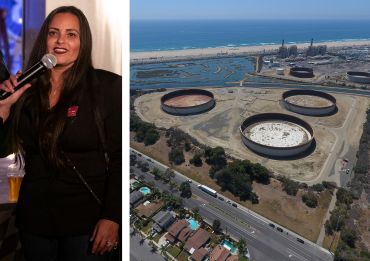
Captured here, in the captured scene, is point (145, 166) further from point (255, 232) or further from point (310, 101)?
point (310, 101)

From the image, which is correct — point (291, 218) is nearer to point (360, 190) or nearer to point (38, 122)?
point (360, 190)

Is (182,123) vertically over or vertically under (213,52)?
under

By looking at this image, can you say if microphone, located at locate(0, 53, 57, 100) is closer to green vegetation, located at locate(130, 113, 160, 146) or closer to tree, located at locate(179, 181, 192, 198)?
green vegetation, located at locate(130, 113, 160, 146)

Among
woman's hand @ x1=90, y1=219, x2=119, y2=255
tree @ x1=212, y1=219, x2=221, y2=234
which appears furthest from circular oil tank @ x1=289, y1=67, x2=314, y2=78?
woman's hand @ x1=90, y1=219, x2=119, y2=255

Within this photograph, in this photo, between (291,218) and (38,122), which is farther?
(291,218)

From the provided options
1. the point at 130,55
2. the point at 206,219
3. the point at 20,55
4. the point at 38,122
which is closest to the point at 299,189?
the point at 206,219

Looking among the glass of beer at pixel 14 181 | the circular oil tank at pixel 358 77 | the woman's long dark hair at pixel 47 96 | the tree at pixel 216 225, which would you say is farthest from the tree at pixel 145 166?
the circular oil tank at pixel 358 77
